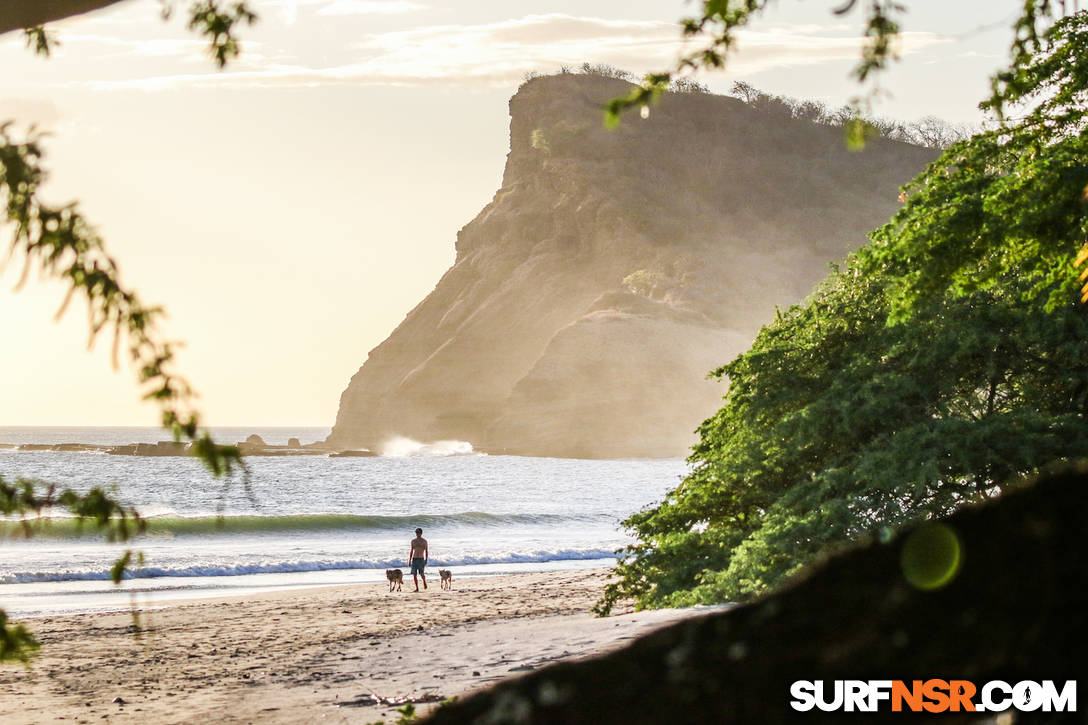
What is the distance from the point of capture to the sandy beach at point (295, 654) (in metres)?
11.7

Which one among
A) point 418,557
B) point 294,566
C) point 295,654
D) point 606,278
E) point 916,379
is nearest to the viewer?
point 916,379

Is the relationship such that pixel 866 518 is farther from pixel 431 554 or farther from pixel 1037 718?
pixel 431 554

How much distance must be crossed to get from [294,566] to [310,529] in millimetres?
17720

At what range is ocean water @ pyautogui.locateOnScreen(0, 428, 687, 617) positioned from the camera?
30.5m

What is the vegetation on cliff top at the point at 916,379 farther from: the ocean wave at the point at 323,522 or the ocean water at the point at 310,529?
→ the ocean wave at the point at 323,522

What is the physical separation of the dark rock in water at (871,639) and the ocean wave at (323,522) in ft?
154

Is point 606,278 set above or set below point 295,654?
above

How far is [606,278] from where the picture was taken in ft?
531

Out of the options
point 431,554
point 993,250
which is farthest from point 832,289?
point 431,554

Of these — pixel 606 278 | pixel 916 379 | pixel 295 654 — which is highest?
pixel 606 278

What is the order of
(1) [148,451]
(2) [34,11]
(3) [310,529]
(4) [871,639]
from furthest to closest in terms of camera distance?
1. (1) [148,451]
2. (3) [310,529]
3. (2) [34,11]
4. (4) [871,639]

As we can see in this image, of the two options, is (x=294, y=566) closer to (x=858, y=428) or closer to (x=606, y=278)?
(x=858, y=428)

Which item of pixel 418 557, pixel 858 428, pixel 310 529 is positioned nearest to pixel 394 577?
pixel 418 557

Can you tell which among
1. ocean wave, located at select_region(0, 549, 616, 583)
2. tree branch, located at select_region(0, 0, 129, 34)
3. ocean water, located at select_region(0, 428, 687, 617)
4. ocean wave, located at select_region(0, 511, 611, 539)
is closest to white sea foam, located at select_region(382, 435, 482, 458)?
ocean water, located at select_region(0, 428, 687, 617)
